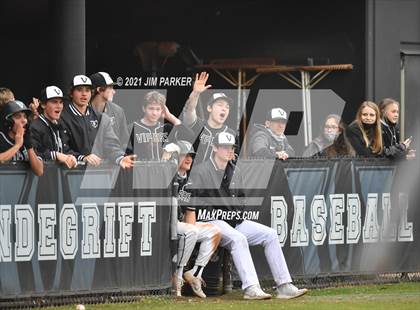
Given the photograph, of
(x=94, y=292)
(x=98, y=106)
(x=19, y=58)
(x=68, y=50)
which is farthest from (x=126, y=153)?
(x=19, y=58)

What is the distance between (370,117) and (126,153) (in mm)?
3298

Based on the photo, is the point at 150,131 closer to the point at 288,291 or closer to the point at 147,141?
the point at 147,141

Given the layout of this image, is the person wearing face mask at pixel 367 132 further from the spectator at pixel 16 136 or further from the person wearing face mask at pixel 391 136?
the spectator at pixel 16 136

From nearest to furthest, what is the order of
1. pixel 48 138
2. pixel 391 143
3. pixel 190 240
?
1. pixel 48 138
2. pixel 190 240
3. pixel 391 143

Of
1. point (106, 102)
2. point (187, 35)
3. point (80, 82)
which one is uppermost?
point (187, 35)

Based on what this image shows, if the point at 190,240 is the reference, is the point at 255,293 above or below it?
below

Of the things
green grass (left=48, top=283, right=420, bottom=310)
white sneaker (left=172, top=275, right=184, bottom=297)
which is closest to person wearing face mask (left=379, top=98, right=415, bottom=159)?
green grass (left=48, top=283, right=420, bottom=310)

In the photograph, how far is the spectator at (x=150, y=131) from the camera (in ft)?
41.1

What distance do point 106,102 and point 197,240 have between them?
76.5 inches

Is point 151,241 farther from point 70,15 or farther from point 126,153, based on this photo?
point 70,15

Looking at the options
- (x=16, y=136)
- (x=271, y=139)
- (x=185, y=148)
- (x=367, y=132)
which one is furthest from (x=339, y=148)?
(x=16, y=136)

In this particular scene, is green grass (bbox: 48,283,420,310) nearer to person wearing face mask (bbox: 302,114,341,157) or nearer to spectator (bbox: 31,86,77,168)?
spectator (bbox: 31,86,77,168)

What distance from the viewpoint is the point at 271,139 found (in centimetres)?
1334

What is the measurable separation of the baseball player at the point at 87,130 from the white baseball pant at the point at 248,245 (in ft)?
4.39
